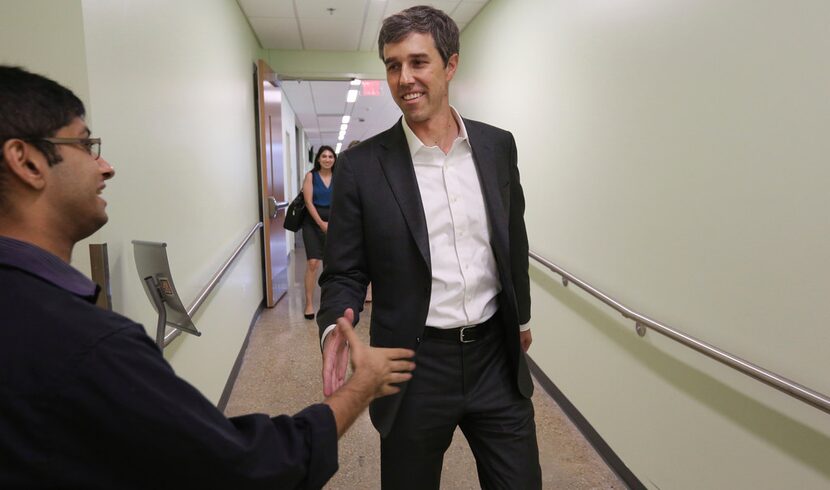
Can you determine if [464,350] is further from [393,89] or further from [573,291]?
[573,291]

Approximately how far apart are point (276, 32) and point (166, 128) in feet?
10.9

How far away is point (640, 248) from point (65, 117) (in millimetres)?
1974

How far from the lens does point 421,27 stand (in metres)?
1.37

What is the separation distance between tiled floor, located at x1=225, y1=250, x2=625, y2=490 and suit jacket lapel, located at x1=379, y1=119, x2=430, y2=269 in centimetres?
149

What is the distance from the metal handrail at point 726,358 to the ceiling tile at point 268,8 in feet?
10.7

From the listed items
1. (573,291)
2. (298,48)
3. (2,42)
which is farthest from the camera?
(298,48)

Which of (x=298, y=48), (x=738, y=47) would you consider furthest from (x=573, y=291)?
(x=298, y=48)

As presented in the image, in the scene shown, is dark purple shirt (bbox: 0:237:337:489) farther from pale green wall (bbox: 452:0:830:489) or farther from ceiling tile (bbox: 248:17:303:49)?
ceiling tile (bbox: 248:17:303:49)

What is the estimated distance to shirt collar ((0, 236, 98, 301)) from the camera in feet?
2.09

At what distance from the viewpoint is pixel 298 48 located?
563cm

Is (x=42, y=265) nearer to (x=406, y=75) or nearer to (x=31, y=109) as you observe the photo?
(x=31, y=109)

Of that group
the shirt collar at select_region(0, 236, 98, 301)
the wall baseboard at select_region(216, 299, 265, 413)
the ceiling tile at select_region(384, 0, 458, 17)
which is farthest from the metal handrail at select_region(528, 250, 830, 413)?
the ceiling tile at select_region(384, 0, 458, 17)

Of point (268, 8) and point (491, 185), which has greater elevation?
point (268, 8)

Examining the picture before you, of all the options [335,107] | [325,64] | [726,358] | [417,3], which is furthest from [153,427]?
[335,107]
